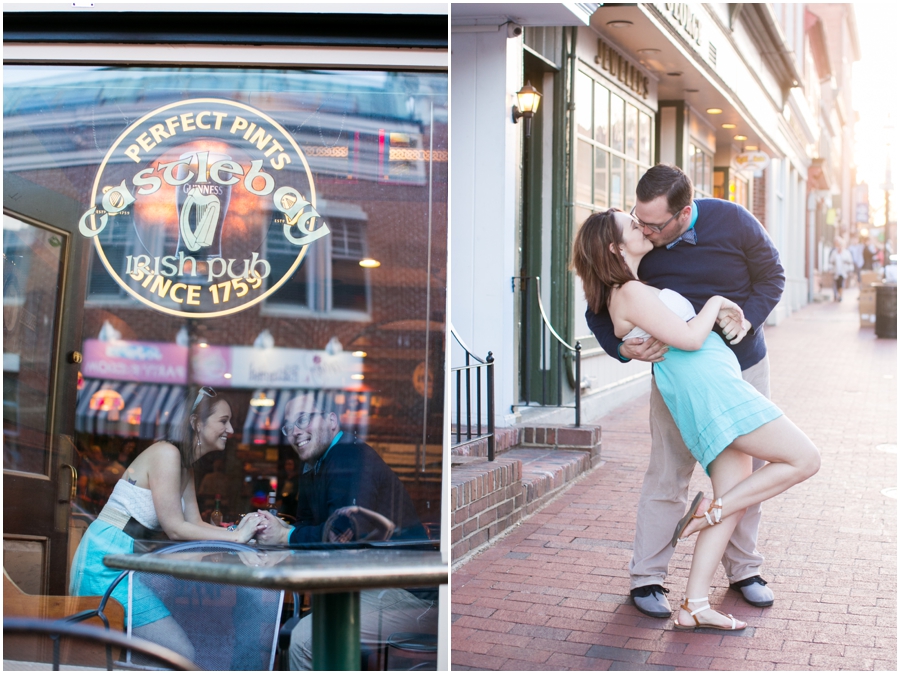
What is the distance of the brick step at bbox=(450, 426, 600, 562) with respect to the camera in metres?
4.48

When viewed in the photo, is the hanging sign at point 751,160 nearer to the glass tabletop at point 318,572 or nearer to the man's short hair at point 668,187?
the man's short hair at point 668,187

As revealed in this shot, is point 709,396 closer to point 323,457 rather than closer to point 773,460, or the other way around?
point 773,460

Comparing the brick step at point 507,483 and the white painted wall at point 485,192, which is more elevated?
the white painted wall at point 485,192

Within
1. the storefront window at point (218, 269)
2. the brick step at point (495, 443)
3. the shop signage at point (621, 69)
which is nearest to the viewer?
the storefront window at point (218, 269)

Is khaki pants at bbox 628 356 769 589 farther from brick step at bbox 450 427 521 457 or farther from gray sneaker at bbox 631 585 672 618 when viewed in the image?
brick step at bbox 450 427 521 457

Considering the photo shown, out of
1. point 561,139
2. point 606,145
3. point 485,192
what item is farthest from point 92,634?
point 606,145

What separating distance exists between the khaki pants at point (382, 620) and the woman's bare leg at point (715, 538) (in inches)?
40.9

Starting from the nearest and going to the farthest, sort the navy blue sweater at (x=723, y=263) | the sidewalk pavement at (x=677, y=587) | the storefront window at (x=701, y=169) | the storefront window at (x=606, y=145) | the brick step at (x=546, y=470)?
the sidewalk pavement at (x=677, y=587) → the navy blue sweater at (x=723, y=263) → the brick step at (x=546, y=470) → the storefront window at (x=606, y=145) → the storefront window at (x=701, y=169)

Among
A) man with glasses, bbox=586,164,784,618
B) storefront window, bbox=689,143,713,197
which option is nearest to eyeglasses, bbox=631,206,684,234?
man with glasses, bbox=586,164,784,618

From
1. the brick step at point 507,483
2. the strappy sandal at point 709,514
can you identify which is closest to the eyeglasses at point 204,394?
the brick step at point 507,483

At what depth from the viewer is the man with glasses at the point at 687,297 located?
3592 mm

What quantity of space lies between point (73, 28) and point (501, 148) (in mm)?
3007

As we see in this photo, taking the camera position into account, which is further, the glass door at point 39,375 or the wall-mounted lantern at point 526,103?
the wall-mounted lantern at point 526,103

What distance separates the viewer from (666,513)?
3.88 meters
